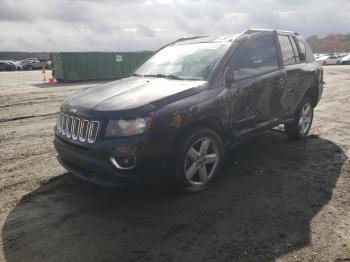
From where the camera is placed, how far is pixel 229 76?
14.4 feet

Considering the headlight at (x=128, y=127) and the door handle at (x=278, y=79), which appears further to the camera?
the door handle at (x=278, y=79)

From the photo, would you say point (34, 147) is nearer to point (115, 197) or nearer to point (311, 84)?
point (115, 197)

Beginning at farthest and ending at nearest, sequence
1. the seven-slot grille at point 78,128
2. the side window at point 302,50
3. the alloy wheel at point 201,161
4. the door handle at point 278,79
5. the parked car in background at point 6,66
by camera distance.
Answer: the parked car in background at point 6,66 → the side window at point 302,50 → the door handle at point 278,79 → the alloy wheel at point 201,161 → the seven-slot grille at point 78,128

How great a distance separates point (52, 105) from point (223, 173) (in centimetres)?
814

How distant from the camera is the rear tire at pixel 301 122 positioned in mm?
6031

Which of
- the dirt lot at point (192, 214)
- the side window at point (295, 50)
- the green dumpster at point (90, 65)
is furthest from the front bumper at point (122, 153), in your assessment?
the green dumpster at point (90, 65)

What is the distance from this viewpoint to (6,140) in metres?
6.70

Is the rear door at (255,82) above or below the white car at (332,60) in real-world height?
below

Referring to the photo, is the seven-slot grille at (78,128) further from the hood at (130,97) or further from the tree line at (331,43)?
the tree line at (331,43)

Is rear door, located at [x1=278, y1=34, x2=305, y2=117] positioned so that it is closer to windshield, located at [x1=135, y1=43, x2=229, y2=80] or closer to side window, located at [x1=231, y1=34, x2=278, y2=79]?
side window, located at [x1=231, y1=34, x2=278, y2=79]

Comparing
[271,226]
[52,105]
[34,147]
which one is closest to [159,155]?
[271,226]

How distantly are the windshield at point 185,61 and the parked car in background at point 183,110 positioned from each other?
0.05ft

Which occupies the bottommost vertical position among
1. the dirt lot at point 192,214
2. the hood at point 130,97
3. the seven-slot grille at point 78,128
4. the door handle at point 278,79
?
the dirt lot at point 192,214

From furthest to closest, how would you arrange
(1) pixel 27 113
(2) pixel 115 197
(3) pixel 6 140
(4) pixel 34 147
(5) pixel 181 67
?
(1) pixel 27 113 → (3) pixel 6 140 → (4) pixel 34 147 → (5) pixel 181 67 → (2) pixel 115 197
